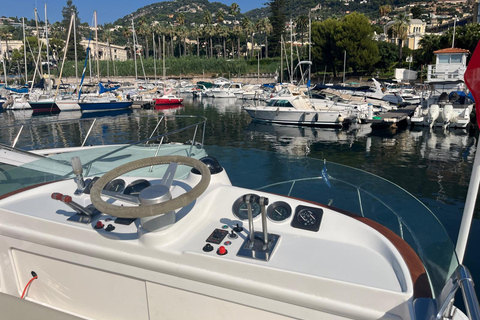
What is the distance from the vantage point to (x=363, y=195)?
3.33m

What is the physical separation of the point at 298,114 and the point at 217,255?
23.1 m

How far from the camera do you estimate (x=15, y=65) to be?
3120 inches

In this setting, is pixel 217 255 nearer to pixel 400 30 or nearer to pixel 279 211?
pixel 279 211

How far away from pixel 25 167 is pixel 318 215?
9.50 feet

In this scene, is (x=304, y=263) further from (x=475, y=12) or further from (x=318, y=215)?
(x=475, y=12)

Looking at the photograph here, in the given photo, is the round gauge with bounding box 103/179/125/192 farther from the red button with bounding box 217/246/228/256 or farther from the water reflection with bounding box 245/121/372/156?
the water reflection with bounding box 245/121/372/156

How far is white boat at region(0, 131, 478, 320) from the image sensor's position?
212 cm

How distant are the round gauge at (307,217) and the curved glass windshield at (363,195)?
0.54 meters

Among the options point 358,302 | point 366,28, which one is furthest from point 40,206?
point 366,28

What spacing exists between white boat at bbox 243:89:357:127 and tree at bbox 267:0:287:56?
51355 mm

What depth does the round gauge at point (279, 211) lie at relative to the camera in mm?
2938

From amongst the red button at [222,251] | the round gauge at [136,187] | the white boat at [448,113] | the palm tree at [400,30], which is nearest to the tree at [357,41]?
the palm tree at [400,30]

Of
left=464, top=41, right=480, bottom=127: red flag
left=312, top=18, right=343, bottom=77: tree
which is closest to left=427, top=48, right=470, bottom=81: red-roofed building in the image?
left=312, top=18, right=343, bottom=77: tree

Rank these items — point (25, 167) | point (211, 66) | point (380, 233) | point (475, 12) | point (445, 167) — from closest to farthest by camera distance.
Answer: point (380, 233)
point (25, 167)
point (445, 167)
point (475, 12)
point (211, 66)
